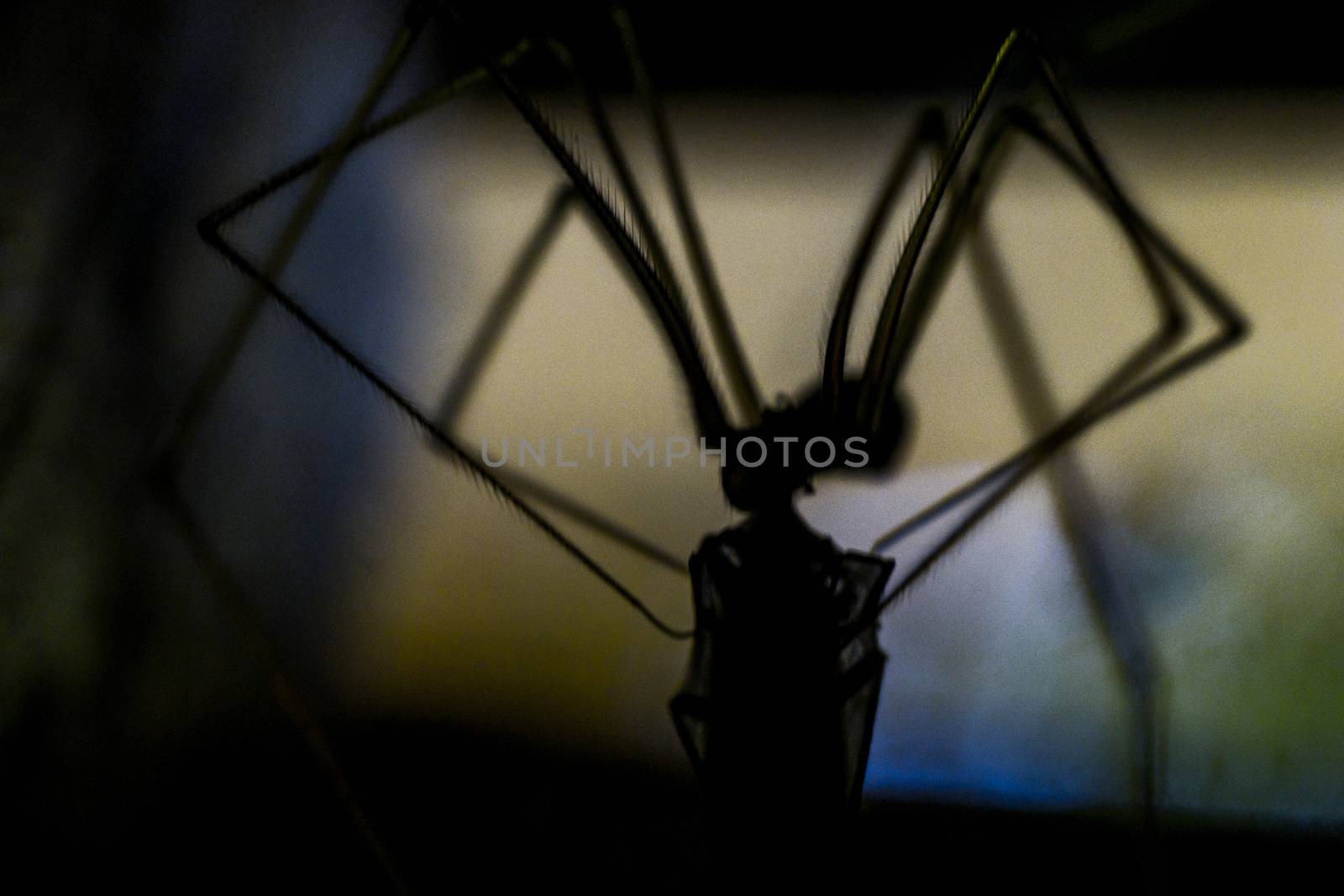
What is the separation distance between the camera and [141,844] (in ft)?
2.56

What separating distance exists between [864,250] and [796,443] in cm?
20

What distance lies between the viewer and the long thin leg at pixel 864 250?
29.2 inches

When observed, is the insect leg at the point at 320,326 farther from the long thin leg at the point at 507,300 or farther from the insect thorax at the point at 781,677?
the long thin leg at the point at 507,300

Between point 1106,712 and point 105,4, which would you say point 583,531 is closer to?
point 1106,712

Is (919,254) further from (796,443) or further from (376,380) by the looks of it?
(376,380)

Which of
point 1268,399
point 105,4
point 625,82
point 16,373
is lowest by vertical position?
point 16,373

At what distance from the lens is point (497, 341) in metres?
1.21

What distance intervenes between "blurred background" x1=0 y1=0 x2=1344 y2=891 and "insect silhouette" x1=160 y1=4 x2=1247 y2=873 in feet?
0.11

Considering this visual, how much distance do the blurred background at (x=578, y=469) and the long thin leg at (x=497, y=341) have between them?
1 centimetres

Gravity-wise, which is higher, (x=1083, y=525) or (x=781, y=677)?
(x=1083, y=525)

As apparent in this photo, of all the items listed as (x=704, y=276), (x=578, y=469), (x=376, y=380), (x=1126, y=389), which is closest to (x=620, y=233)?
(x=376, y=380)

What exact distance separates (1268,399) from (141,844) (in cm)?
119

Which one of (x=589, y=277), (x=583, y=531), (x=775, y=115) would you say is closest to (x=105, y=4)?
(x=589, y=277)

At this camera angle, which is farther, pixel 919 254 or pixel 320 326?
pixel 320 326
